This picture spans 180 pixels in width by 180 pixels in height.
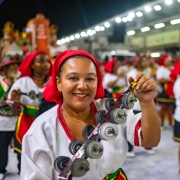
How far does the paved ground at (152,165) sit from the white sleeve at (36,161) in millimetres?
2387

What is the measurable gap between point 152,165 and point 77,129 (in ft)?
8.99

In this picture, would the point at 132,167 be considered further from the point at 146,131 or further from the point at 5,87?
the point at 146,131

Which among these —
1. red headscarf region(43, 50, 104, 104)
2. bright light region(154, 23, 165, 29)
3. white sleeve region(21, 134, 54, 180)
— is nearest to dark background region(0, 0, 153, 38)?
bright light region(154, 23, 165, 29)

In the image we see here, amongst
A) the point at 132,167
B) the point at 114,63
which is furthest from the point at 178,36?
the point at 132,167

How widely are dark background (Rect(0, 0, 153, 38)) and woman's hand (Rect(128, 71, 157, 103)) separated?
7.62 meters

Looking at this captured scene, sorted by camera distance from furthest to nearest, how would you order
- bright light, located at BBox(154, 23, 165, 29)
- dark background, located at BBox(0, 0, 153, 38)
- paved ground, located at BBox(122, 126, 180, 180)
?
bright light, located at BBox(154, 23, 165, 29), dark background, located at BBox(0, 0, 153, 38), paved ground, located at BBox(122, 126, 180, 180)

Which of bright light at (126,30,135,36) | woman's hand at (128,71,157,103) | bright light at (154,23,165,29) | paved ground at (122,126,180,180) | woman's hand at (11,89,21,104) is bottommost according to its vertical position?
paved ground at (122,126,180,180)

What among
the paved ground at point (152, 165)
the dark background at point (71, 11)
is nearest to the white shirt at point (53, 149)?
the paved ground at point (152, 165)

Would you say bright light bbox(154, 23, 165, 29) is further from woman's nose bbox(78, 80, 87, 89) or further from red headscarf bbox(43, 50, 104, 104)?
woman's nose bbox(78, 80, 87, 89)

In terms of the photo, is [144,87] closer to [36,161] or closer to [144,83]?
[144,83]

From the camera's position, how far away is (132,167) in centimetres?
384

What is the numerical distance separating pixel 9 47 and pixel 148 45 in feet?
32.9

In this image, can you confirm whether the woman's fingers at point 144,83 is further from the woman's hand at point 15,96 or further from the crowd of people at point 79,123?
the woman's hand at point 15,96

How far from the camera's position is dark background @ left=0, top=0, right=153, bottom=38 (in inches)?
429
